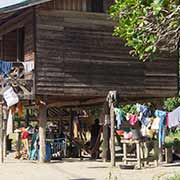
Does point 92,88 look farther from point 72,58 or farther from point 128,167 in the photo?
point 128,167

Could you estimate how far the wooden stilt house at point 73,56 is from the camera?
18.2 metres

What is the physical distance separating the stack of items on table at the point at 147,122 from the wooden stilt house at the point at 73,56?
176cm

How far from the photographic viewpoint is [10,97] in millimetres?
17953

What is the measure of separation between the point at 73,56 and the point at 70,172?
4979 mm

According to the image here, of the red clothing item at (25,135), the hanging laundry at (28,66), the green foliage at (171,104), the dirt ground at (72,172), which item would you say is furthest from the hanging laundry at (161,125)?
the green foliage at (171,104)

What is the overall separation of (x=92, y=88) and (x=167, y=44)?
32.3ft

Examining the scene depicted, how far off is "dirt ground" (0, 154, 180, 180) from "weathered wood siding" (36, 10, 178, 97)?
2758 millimetres

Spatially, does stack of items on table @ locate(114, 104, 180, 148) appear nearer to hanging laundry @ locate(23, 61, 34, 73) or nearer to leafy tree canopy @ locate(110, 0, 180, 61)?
hanging laundry @ locate(23, 61, 34, 73)

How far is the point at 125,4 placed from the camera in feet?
30.1

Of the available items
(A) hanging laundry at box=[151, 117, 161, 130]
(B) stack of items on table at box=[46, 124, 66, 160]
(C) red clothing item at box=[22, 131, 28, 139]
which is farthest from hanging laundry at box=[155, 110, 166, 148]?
(C) red clothing item at box=[22, 131, 28, 139]

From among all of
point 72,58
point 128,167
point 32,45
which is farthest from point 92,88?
point 128,167

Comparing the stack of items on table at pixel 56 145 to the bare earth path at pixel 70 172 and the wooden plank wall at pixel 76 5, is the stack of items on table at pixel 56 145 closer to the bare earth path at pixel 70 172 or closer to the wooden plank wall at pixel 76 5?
the bare earth path at pixel 70 172

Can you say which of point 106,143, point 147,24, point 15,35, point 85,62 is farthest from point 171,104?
point 147,24

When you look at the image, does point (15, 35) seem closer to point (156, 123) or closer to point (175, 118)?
point (156, 123)
